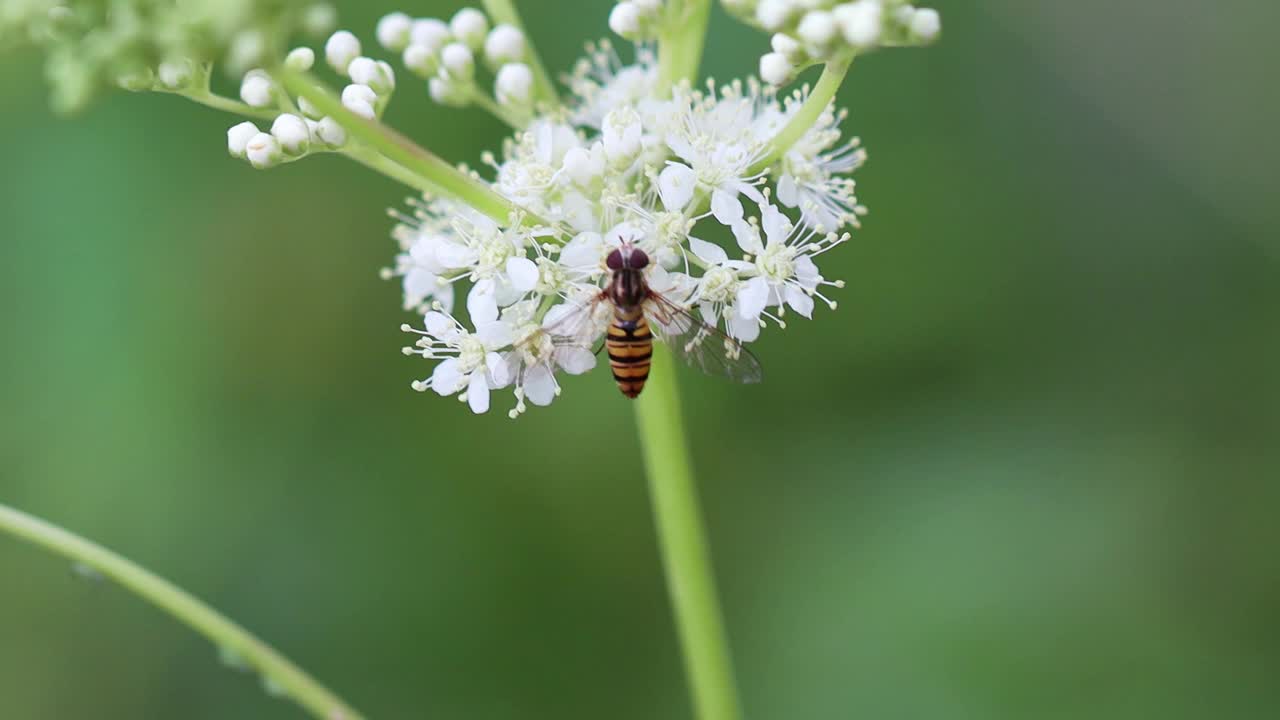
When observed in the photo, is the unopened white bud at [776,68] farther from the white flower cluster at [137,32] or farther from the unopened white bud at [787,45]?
the white flower cluster at [137,32]

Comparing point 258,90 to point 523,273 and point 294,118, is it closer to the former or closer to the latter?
point 294,118

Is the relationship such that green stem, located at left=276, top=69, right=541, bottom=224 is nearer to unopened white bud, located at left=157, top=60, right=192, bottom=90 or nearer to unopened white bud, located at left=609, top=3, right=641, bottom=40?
unopened white bud, located at left=157, top=60, right=192, bottom=90

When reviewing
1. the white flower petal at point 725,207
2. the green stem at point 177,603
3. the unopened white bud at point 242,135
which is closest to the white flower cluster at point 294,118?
the unopened white bud at point 242,135

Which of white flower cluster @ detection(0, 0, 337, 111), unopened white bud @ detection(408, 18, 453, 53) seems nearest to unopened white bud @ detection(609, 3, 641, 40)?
unopened white bud @ detection(408, 18, 453, 53)

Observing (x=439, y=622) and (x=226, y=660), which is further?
(x=439, y=622)

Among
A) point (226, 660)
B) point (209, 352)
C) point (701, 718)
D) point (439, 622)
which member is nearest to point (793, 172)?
point (701, 718)

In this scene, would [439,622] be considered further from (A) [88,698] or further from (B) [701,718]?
(B) [701,718]
